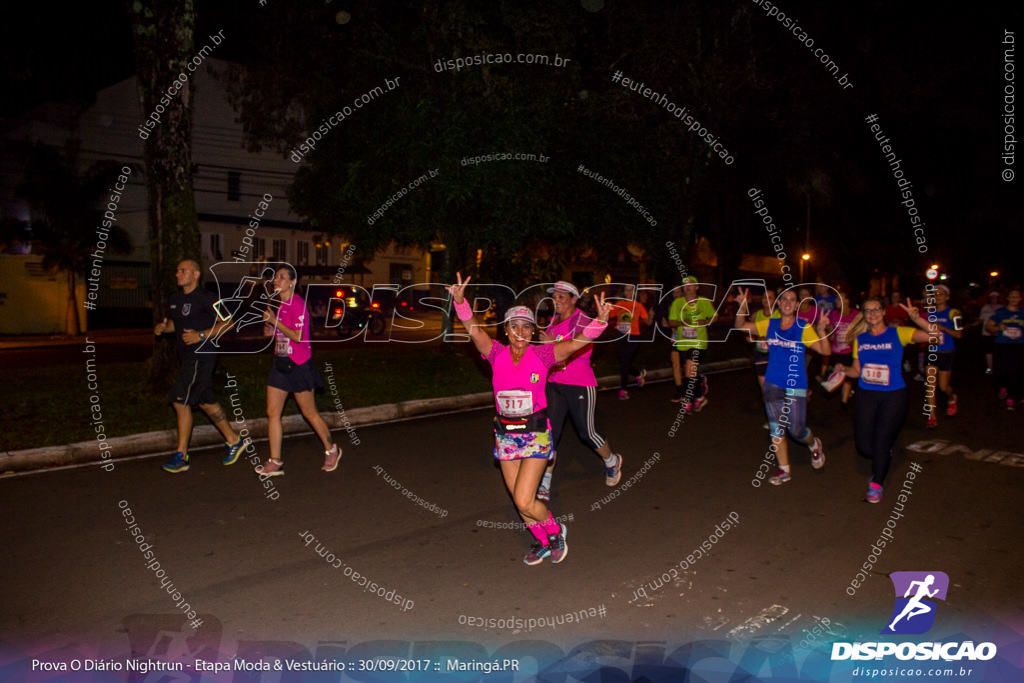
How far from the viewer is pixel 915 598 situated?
4.71 m

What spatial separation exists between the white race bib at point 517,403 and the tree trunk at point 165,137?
25.0ft

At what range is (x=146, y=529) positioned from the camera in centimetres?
594

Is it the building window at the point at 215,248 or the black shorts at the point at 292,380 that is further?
the building window at the point at 215,248

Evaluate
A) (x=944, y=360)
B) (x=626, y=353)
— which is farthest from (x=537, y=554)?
(x=944, y=360)

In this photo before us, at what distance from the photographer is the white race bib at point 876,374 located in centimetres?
678

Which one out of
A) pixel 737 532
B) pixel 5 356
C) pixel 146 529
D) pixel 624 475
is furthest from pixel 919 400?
pixel 5 356

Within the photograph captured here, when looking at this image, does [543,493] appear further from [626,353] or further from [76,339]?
[76,339]

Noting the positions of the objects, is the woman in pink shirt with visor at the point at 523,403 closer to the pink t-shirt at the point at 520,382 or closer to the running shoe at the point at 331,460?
the pink t-shirt at the point at 520,382

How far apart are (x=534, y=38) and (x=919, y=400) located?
348 inches

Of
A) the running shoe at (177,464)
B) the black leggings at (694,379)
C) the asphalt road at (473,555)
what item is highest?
the black leggings at (694,379)

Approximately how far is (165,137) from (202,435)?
4684mm

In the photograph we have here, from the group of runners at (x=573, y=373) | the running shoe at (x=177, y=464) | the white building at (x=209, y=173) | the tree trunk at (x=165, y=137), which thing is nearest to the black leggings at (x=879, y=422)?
the group of runners at (x=573, y=373)

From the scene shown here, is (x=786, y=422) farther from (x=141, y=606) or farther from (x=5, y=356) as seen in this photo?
(x=5, y=356)

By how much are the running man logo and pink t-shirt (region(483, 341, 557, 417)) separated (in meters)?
2.43
